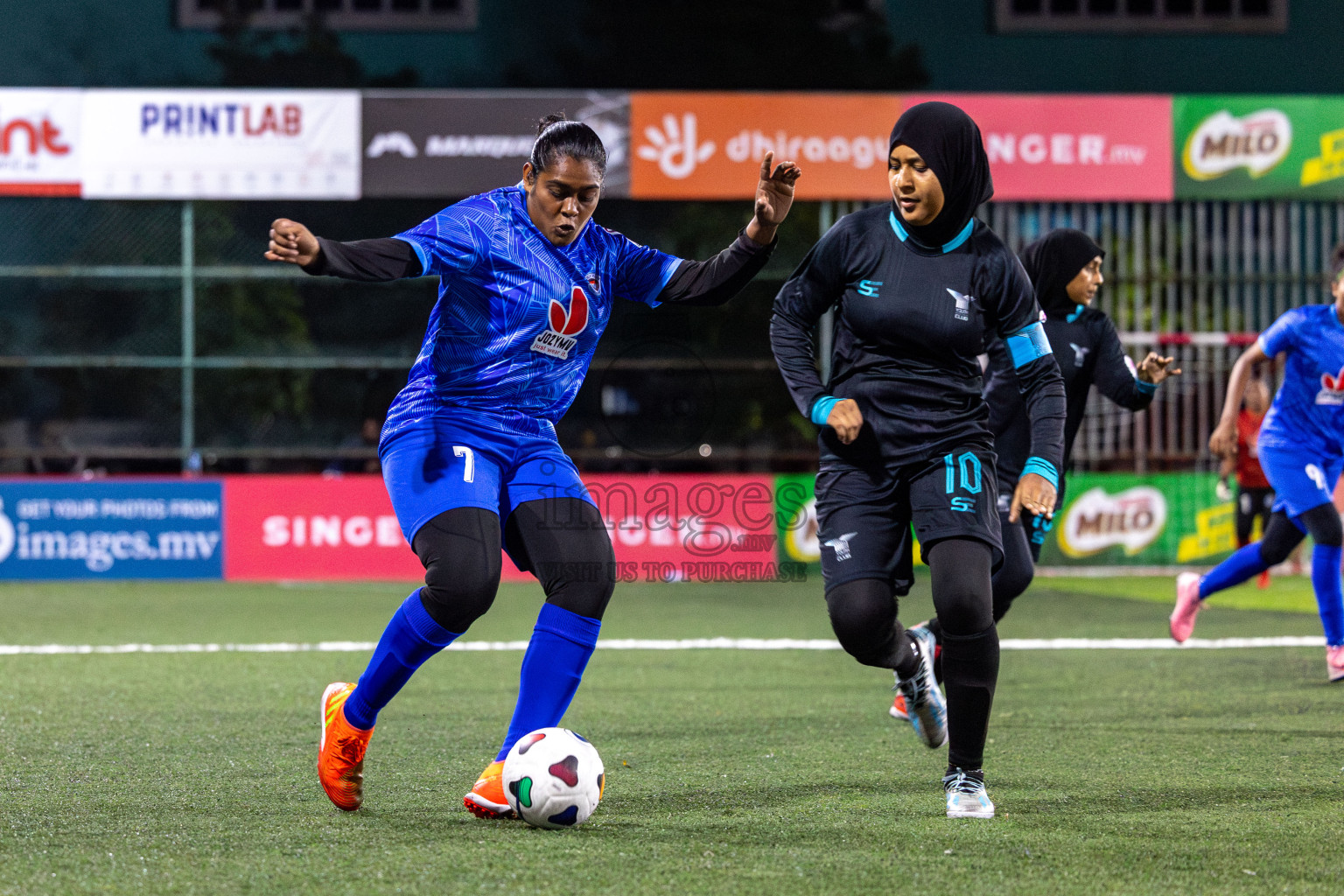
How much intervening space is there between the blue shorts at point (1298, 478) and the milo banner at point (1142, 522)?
7681mm

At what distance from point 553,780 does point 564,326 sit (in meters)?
1.34

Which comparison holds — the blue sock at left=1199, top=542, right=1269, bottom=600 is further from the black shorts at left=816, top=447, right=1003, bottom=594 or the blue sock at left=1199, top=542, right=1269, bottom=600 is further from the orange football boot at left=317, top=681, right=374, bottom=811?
the orange football boot at left=317, top=681, right=374, bottom=811

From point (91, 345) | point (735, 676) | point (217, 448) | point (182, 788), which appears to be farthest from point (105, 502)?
point (182, 788)

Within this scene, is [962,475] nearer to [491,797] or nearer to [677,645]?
[491,797]

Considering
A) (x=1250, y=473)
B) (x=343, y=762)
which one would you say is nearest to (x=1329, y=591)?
(x=343, y=762)

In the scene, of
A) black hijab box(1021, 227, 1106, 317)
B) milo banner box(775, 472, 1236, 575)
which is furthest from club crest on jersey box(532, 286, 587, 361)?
milo banner box(775, 472, 1236, 575)

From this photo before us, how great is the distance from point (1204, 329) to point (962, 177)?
12.5 metres

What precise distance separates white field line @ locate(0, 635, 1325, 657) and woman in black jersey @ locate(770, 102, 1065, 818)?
4.60m

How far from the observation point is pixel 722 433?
15828mm

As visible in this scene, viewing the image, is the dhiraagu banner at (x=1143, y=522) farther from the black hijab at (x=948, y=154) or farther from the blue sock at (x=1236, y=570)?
the black hijab at (x=948, y=154)

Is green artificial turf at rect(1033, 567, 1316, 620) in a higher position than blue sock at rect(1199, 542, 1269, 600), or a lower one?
lower

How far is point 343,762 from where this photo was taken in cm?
432

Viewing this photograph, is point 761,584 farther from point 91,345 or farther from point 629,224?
point 91,345

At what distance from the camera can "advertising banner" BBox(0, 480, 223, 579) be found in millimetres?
14242
